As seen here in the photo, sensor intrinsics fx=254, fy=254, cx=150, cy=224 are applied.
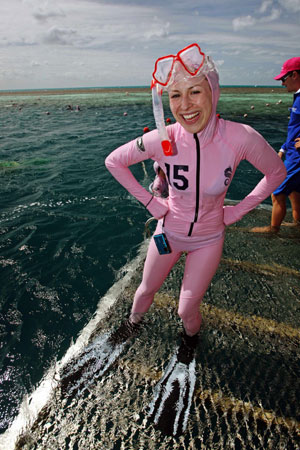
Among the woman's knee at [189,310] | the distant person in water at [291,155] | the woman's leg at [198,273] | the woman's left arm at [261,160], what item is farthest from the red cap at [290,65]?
the woman's knee at [189,310]

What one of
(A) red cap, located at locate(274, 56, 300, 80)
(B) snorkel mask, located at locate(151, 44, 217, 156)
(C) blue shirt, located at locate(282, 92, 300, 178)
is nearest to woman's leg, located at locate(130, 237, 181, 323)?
(B) snorkel mask, located at locate(151, 44, 217, 156)

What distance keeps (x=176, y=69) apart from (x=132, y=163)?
797 millimetres

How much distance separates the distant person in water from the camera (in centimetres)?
367

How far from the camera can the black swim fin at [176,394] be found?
2072mm

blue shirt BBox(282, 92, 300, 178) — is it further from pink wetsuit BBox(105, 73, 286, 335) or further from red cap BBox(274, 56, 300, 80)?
pink wetsuit BBox(105, 73, 286, 335)

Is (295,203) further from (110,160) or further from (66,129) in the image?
(66,129)

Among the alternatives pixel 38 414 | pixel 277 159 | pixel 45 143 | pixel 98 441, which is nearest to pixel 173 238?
pixel 277 159

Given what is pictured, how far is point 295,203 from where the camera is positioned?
15.8 feet

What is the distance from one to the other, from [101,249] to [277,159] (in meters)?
3.62

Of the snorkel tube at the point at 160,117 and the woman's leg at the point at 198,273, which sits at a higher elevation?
the snorkel tube at the point at 160,117

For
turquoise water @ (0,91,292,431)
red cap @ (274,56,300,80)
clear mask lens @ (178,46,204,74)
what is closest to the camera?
clear mask lens @ (178,46,204,74)

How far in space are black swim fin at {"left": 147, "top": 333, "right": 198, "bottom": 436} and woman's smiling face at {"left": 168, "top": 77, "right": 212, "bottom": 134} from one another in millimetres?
2154

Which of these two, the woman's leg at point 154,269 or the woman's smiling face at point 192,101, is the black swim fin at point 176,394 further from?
the woman's smiling face at point 192,101

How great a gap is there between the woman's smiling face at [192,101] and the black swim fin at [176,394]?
2.15m
